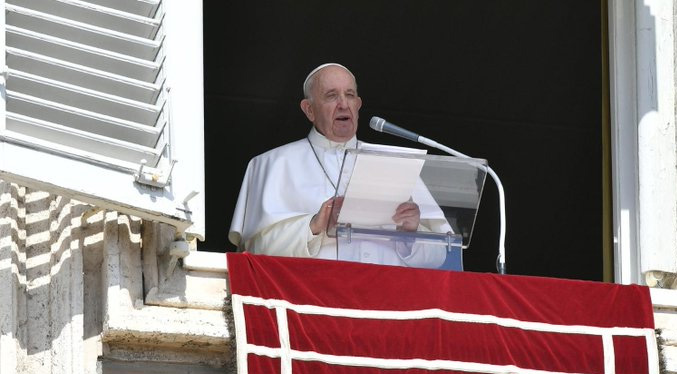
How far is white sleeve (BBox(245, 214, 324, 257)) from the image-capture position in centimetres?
870

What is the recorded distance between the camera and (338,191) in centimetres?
834

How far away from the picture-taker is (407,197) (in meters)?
8.29

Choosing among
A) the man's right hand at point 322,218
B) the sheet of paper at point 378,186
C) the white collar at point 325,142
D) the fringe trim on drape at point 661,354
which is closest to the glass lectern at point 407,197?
the sheet of paper at point 378,186

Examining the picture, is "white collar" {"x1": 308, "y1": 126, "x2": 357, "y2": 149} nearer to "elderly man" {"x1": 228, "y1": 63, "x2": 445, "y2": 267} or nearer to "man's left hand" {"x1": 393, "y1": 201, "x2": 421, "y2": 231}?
"elderly man" {"x1": 228, "y1": 63, "x2": 445, "y2": 267}

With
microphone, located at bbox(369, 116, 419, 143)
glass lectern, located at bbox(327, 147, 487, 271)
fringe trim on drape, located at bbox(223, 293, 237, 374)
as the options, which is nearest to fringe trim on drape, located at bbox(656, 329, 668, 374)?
glass lectern, located at bbox(327, 147, 487, 271)

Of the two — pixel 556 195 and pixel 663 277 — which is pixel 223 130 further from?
pixel 663 277

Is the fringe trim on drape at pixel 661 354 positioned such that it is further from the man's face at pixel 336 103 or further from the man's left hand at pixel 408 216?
the man's face at pixel 336 103

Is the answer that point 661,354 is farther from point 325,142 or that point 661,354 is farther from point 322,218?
point 325,142

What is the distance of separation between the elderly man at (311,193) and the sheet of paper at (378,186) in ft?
0.19

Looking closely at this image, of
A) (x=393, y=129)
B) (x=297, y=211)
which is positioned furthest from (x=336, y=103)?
(x=393, y=129)

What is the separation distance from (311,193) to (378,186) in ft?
3.27

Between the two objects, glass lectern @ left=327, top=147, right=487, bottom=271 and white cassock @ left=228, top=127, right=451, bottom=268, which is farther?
white cassock @ left=228, top=127, right=451, bottom=268

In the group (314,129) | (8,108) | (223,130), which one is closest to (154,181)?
(8,108)

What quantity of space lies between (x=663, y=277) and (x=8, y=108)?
2.46m
